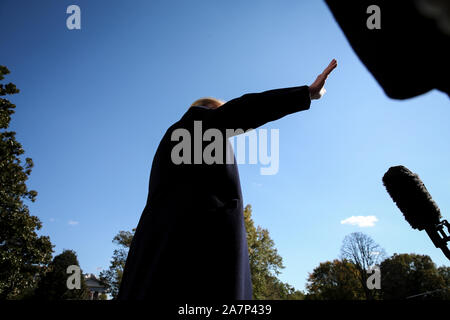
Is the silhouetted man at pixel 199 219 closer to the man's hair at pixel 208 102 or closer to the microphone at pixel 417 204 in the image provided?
the man's hair at pixel 208 102

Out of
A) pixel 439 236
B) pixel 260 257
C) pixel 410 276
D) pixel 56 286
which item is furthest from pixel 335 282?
pixel 439 236

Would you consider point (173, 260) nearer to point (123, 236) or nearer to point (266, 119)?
point (266, 119)

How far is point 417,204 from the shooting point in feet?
6.22

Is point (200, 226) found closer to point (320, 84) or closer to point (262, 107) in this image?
point (262, 107)

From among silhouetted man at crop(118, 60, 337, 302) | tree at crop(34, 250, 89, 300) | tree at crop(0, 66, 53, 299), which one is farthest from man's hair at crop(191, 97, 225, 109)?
tree at crop(34, 250, 89, 300)

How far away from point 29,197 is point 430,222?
2524cm

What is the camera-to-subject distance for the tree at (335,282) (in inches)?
1748

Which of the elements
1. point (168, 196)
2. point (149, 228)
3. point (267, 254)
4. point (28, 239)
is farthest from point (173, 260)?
point (267, 254)

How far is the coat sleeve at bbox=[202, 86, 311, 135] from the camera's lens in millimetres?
1740

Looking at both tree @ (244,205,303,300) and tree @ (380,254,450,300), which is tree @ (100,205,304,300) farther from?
tree @ (380,254,450,300)

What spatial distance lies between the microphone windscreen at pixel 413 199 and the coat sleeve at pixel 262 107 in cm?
109

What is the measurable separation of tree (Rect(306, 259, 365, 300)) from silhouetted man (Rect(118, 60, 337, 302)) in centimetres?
5083

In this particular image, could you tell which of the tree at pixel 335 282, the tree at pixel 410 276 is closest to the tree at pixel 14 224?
the tree at pixel 335 282

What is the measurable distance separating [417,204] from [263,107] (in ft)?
4.83
